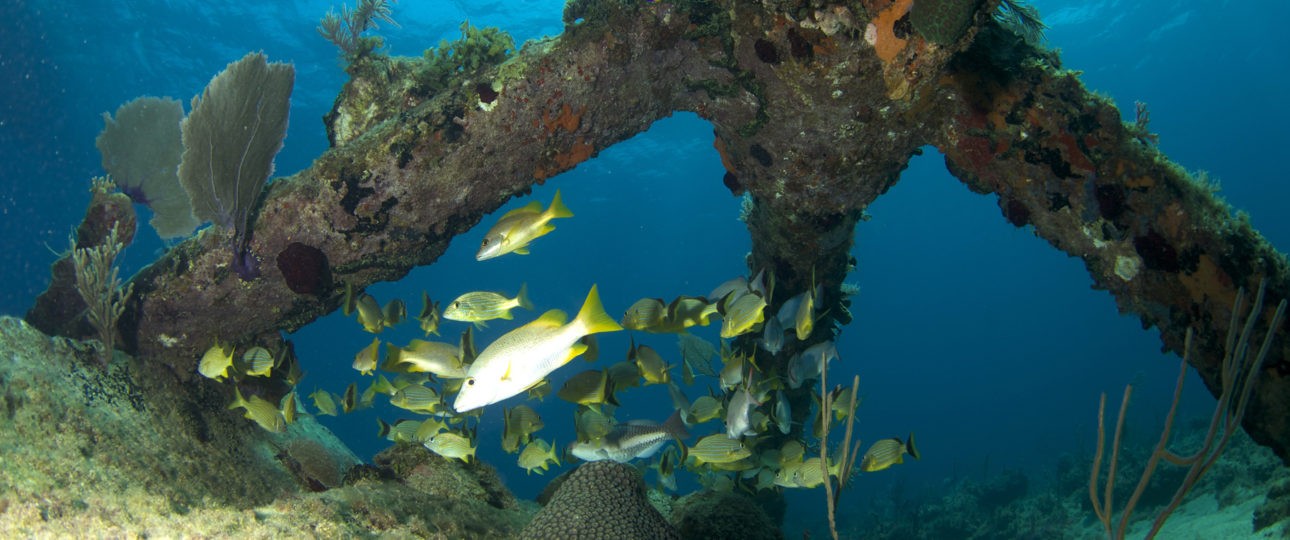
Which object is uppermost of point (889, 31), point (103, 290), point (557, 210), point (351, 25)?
point (351, 25)

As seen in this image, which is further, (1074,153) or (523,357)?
(1074,153)

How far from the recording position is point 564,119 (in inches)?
197

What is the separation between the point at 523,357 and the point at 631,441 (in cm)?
291

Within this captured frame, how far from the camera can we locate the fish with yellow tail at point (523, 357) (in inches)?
91.6

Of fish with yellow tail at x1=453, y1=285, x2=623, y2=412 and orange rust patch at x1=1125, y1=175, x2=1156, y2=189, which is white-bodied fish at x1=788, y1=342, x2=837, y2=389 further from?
fish with yellow tail at x1=453, y1=285, x2=623, y2=412

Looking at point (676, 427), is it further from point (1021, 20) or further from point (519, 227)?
point (1021, 20)

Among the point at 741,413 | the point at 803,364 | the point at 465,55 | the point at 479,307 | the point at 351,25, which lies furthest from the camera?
the point at 351,25

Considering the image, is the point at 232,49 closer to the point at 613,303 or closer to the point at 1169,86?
the point at 613,303

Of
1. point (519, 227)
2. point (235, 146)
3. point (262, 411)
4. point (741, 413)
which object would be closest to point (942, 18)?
point (519, 227)

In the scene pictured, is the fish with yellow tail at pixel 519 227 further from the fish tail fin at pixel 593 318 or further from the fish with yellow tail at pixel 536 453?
the fish with yellow tail at pixel 536 453

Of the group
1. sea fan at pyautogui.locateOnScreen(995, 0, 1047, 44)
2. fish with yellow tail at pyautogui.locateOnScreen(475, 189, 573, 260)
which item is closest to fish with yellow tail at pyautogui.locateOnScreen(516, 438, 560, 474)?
fish with yellow tail at pyautogui.locateOnScreen(475, 189, 573, 260)

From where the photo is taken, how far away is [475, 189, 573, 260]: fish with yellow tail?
4.04 m

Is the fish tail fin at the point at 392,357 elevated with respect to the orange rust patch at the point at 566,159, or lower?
lower

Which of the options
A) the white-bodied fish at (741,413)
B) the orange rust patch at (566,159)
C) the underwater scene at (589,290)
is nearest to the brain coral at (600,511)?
the underwater scene at (589,290)
